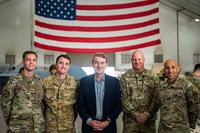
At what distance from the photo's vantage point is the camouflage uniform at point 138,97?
3982 mm

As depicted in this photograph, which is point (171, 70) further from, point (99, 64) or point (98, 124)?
point (98, 124)

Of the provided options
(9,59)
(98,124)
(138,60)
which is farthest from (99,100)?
(9,59)

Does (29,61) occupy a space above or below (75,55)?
below

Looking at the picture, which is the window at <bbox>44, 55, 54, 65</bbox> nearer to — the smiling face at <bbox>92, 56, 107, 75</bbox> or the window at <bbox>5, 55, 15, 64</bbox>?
the window at <bbox>5, 55, 15, 64</bbox>

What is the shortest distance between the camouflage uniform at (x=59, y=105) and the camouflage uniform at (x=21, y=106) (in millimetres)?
137

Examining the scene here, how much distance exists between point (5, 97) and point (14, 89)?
0.44 feet

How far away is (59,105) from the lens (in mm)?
3760

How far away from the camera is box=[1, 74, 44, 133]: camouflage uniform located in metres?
3.60

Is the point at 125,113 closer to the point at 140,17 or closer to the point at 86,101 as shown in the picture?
the point at 86,101

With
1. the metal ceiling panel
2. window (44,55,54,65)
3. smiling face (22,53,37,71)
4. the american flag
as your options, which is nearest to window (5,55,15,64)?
window (44,55,54,65)

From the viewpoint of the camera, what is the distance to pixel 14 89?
3.63m

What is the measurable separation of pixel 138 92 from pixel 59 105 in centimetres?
98

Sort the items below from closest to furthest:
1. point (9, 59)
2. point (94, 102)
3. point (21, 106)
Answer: point (21, 106), point (94, 102), point (9, 59)

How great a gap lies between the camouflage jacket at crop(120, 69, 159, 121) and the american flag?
2.44 m
